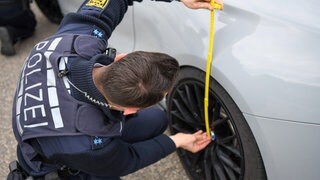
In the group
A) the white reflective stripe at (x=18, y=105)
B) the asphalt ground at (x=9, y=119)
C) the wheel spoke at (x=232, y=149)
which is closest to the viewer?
the white reflective stripe at (x=18, y=105)

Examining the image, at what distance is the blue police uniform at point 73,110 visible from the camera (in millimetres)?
1512

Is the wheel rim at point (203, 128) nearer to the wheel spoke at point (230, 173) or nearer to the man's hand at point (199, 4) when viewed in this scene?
the wheel spoke at point (230, 173)

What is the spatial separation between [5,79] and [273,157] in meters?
2.29

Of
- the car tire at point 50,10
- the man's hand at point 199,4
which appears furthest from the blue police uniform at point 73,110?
the car tire at point 50,10

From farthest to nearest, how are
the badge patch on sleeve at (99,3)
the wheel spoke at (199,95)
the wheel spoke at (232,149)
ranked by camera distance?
1. the wheel spoke at (199,95)
2. the wheel spoke at (232,149)
3. the badge patch on sleeve at (99,3)

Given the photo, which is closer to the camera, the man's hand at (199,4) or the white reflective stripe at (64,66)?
the white reflective stripe at (64,66)

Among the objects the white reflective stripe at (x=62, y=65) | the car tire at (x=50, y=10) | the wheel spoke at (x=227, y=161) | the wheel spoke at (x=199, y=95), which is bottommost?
the wheel spoke at (x=227, y=161)

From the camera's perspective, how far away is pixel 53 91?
5.05 ft

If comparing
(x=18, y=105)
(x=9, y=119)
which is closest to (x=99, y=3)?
(x=18, y=105)

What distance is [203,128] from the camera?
83.3 inches

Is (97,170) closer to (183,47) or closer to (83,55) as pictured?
(83,55)

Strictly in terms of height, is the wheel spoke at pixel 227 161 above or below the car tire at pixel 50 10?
below

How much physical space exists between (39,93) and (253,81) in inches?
31.3

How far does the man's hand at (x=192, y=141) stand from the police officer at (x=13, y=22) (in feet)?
6.69
